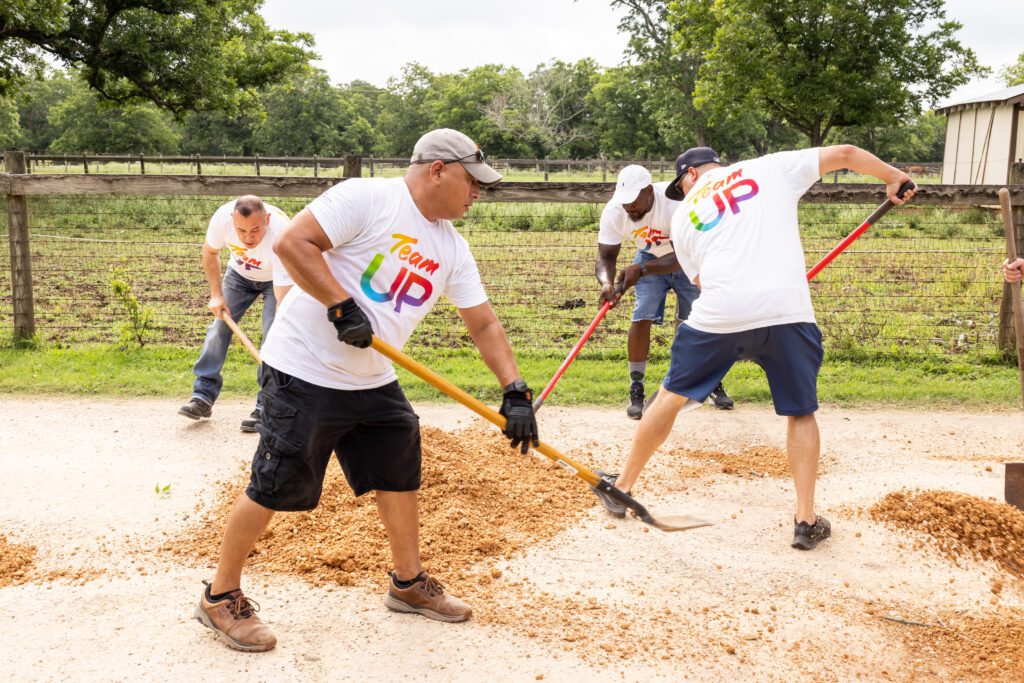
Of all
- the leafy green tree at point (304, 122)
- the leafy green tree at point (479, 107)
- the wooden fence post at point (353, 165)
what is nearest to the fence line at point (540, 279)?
the wooden fence post at point (353, 165)

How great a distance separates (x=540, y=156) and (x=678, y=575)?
222 feet

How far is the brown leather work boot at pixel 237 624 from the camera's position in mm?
3076

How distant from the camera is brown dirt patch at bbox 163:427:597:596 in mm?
3732

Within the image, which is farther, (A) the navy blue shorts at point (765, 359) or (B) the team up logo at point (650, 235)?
(B) the team up logo at point (650, 235)

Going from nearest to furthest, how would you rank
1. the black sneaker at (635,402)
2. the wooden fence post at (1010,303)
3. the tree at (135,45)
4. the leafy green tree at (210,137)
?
the black sneaker at (635,402), the wooden fence post at (1010,303), the tree at (135,45), the leafy green tree at (210,137)

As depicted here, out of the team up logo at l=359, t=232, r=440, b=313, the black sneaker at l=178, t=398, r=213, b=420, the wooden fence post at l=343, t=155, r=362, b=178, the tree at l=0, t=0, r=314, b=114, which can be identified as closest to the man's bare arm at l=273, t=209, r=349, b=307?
the team up logo at l=359, t=232, r=440, b=313

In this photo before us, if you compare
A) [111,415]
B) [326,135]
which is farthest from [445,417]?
[326,135]

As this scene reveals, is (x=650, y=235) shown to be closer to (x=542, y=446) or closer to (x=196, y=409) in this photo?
(x=542, y=446)

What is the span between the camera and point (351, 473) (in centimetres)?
325

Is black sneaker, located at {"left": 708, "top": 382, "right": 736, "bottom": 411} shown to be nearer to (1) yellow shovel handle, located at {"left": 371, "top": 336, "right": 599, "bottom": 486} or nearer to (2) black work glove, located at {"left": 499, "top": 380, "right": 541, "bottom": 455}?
(1) yellow shovel handle, located at {"left": 371, "top": 336, "right": 599, "bottom": 486}

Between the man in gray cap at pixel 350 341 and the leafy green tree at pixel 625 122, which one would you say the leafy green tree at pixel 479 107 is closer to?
the leafy green tree at pixel 625 122

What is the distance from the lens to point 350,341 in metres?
2.80

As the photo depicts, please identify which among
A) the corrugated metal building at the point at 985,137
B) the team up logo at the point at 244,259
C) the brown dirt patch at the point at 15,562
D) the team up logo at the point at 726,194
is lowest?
the brown dirt patch at the point at 15,562

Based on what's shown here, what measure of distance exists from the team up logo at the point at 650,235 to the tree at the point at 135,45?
60.7 ft
